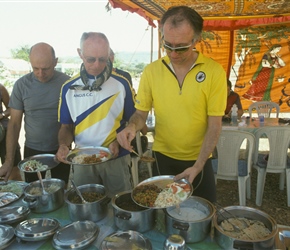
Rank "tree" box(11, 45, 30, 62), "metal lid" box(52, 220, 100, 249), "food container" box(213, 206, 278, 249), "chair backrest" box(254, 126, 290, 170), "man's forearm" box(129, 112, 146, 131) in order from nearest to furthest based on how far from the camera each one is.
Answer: "food container" box(213, 206, 278, 249), "metal lid" box(52, 220, 100, 249), "man's forearm" box(129, 112, 146, 131), "chair backrest" box(254, 126, 290, 170), "tree" box(11, 45, 30, 62)

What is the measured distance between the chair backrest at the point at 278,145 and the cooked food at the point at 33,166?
2.96m

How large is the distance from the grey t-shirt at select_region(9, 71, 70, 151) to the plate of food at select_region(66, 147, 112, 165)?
0.74 m

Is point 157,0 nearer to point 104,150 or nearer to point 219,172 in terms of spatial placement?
point 219,172

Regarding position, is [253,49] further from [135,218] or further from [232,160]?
[135,218]

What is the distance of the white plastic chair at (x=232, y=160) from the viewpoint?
3428 mm

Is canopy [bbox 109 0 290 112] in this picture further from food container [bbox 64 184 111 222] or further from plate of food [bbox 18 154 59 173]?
food container [bbox 64 184 111 222]

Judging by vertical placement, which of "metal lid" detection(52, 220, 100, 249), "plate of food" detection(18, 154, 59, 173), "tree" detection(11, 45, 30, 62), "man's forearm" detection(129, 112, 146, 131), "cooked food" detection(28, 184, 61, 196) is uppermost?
"tree" detection(11, 45, 30, 62)

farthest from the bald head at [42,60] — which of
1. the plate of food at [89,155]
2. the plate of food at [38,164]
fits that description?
the plate of food at [89,155]

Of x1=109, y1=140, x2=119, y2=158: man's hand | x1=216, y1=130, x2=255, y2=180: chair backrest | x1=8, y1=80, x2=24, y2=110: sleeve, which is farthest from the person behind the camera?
x1=216, y1=130, x2=255, y2=180: chair backrest

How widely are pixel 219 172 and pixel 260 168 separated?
2.16 ft

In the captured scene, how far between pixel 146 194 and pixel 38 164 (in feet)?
3.50

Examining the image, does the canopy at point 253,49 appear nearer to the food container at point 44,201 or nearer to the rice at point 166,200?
the food container at point 44,201

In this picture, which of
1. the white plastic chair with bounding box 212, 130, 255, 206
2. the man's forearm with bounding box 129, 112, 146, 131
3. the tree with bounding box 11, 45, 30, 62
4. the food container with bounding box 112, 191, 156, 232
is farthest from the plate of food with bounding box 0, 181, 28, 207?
the tree with bounding box 11, 45, 30, 62

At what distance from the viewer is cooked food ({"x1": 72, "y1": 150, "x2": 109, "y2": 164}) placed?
1965 mm
